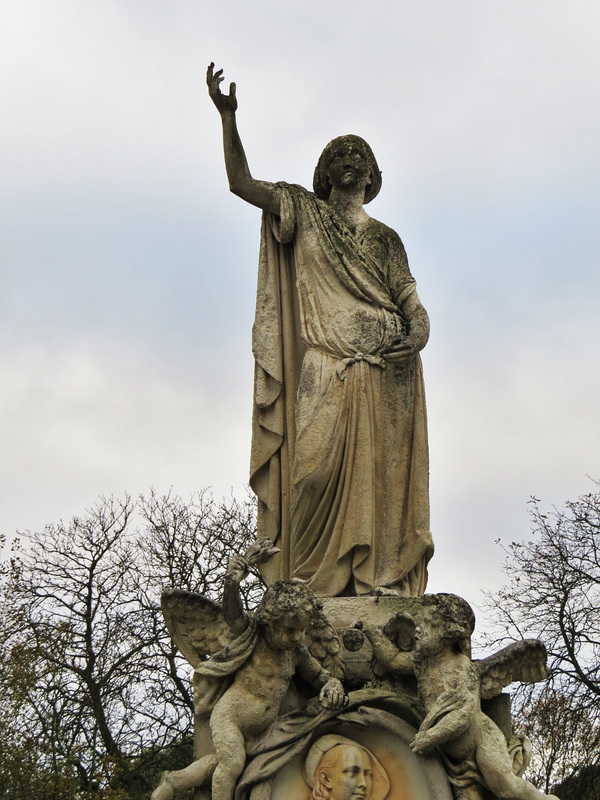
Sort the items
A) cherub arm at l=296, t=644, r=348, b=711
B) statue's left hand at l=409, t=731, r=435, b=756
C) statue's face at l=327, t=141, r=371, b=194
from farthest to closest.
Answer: statue's face at l=327, t=141, r=371, b=194 < cherub arm at l=296, t=644, r=348, b=711 < statue's left hand at l=409, t=731, r=435, b=756

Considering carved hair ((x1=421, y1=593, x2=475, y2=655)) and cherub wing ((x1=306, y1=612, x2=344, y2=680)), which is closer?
carved hair ((x1=421, y1=593, x2=475, y2=655))

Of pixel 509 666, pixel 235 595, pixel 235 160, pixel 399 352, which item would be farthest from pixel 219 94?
pixel 509 666

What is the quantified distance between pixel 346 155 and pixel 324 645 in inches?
137

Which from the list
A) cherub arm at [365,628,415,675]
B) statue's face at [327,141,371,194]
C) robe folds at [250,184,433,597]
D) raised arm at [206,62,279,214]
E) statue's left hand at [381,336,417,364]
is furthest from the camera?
statue's face at [327,141,371,194]

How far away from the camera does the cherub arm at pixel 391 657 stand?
7.26 meters

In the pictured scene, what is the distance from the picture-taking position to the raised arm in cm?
870

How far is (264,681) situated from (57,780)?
36.3 feet

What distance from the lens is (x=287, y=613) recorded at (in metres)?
6.98

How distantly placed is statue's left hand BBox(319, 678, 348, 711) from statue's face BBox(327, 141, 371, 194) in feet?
11.7

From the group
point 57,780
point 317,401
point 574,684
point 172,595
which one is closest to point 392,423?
point 317,401

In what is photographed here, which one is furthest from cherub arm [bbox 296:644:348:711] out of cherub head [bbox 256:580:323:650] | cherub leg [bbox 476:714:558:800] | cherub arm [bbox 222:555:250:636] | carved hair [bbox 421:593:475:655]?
cherub leg [bbox 476:714:558:800]

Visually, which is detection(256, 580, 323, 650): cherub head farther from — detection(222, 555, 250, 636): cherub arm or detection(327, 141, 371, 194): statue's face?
detection(327, 141, 371, 194): statue's face

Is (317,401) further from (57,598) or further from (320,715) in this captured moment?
(57,598)

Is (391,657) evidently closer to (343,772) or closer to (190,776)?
(343,772)
